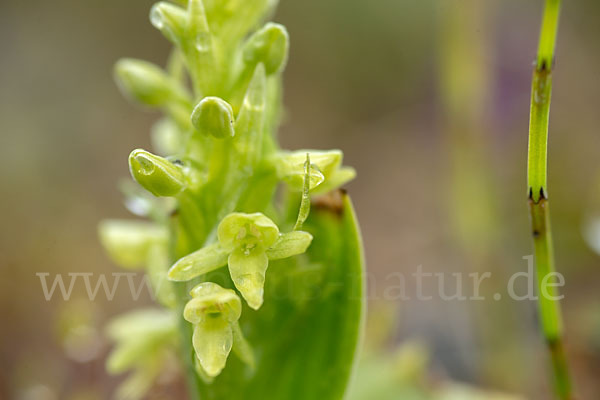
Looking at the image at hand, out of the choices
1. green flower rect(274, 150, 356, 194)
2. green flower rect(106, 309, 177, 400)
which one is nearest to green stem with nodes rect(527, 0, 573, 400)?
green flower rect(274, 150, 356, 194)

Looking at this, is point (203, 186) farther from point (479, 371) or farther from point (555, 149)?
point (555, 149)

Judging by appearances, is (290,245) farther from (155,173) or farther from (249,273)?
(155,173)

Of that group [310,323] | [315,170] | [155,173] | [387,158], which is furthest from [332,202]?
[387,158]

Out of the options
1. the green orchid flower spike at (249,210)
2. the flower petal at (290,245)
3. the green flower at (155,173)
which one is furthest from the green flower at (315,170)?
the green flower at (155,173)

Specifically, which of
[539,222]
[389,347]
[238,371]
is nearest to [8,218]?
[389,347]

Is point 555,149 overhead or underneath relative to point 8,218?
overhead

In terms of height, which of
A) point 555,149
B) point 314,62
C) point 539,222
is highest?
point 314,62
